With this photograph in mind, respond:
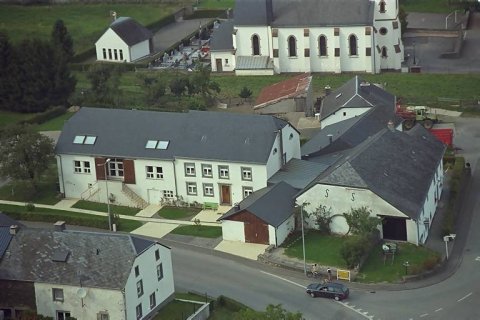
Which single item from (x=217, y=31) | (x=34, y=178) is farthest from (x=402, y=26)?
(x=34, y=178)

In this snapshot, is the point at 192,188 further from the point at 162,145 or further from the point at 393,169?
the point at 393,169

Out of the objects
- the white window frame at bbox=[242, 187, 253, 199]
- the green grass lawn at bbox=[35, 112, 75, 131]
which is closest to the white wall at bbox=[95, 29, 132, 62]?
the green grass lawn at bbox=[35, 112, 75, 131]

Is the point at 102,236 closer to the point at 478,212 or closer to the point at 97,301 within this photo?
the point at 97,301

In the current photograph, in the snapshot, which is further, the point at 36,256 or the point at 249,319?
the point at 36,256

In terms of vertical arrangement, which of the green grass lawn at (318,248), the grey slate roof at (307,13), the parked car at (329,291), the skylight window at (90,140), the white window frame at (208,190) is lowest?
the parked car at (329,291)

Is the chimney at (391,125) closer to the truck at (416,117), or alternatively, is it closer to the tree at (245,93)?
the truck at (416,117)

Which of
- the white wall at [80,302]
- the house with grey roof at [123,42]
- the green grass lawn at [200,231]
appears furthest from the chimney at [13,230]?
the house with grey roof at [123,42]

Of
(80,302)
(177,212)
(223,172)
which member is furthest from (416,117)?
(80,302)
